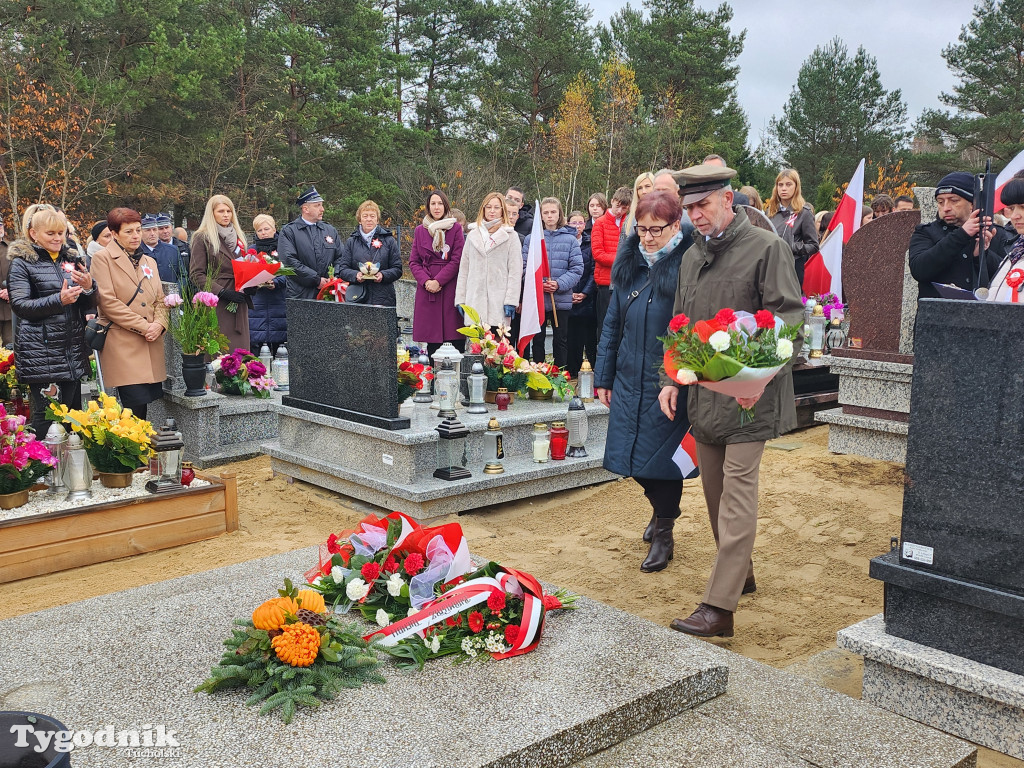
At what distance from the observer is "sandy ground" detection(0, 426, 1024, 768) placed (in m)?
4.27

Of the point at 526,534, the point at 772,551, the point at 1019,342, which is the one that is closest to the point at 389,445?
the point at 526,534

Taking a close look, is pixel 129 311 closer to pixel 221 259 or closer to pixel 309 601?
pixel 221 259

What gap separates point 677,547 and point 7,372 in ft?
18.1

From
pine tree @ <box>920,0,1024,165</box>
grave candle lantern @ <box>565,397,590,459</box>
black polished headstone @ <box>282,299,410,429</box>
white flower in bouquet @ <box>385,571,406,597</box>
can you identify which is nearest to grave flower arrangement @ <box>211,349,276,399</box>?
black polished headstone @ <box>282,299,410,429</box>

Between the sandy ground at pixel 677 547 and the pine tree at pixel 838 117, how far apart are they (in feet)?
88.2

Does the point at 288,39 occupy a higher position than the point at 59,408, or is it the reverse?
the point at 288,39

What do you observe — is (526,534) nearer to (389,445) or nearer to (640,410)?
(389,445)

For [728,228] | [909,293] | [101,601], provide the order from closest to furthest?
[101,601], [728,228], [909,293]

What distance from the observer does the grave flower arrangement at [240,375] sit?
7.38 metres

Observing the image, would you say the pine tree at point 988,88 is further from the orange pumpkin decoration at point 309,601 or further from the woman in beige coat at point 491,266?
the orange pumpkin decoration at point 309,601

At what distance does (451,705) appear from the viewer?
259 centimetres

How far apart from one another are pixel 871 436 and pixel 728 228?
3.58 m

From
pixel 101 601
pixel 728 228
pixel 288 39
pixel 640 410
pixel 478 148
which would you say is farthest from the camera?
pixel 478 148

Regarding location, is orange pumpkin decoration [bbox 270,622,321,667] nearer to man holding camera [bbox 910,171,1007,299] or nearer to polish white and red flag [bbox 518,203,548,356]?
man holding camera [bbox 910,171,1007,299]
